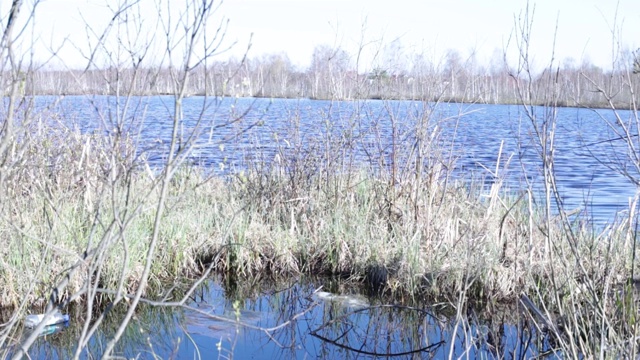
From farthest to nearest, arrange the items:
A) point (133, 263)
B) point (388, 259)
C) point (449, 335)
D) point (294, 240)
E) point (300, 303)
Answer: point (294, 240) → point (388, 259) → point (300, 303) → point (133, 263) → point (449, 335)

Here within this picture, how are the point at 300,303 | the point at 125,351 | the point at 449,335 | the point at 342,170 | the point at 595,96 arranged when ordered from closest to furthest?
the point at 125,351 → the point at 449,335 → the point at 300,303 → the point at 342,170 → the point at 595,96

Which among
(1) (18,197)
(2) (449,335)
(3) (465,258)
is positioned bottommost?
(2) (449,335)

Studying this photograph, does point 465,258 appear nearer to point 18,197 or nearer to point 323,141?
point 323,141

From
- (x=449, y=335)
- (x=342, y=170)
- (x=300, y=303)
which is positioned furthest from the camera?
(x=342, y=170)

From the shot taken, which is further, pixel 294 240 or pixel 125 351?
pixel 294 240

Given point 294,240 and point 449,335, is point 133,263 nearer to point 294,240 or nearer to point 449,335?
point 294,240

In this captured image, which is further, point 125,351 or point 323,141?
point 323,141

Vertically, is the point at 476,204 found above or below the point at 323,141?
A: below

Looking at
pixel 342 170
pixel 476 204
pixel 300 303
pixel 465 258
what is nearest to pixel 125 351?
pixel 300 303

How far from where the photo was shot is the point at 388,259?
20.1 ft

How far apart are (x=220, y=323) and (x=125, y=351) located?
2.60 feet

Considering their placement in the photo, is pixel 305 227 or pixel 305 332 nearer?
pixel 305 332

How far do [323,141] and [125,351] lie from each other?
349cm

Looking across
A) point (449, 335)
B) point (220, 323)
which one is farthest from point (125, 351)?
point (449, 335)
